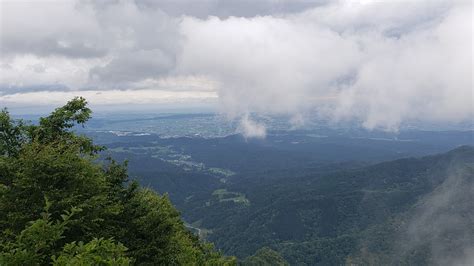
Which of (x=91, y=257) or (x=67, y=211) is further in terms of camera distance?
(x=67, y=211)

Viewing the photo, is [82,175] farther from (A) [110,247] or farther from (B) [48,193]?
(A) [110,247]

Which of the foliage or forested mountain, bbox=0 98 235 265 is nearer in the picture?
the foliage

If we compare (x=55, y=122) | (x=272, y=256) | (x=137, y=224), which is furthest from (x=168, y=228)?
(x=272, y=256)

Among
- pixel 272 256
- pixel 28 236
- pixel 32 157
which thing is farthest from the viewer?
pixel 272 256

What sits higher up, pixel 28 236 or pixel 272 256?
pixel 28 236

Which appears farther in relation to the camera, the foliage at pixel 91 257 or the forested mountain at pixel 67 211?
the forested mountain at pixel 67 211

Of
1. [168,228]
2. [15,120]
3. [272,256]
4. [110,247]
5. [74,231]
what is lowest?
[272,256]

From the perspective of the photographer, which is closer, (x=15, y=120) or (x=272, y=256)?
(x=15, y=120)

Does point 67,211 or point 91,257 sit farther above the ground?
point 67,211
